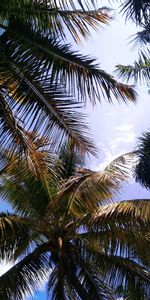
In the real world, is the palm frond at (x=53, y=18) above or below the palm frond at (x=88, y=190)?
above

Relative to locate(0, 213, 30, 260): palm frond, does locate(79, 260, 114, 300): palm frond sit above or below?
below

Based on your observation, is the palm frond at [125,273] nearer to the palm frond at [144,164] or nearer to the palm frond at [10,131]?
the palm frond at [10,131]

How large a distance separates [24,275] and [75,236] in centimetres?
146

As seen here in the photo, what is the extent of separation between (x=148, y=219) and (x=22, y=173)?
330 centimetres

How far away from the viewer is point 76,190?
1078 centimetres

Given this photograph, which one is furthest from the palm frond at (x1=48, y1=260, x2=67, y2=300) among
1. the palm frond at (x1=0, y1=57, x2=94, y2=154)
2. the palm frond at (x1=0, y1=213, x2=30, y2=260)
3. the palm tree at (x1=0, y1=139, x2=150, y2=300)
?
the palm frond at (x1=0, y1=57, x2=94, y2=154)

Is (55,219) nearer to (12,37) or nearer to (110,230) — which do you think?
(110,230)

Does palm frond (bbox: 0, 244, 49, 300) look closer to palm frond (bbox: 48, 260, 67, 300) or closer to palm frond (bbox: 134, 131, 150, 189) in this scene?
palm frond (bbox: 48, 260, 67, 300)

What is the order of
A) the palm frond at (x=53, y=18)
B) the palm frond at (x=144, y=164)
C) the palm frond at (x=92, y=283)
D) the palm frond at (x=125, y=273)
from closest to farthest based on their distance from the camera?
1. the palm frond at (x=53, y=18)
2. the palm frond at (x=125, y=273)
3. the palm frond at (x=92, y=283)
4. the palm frond at (x=144, y=164)

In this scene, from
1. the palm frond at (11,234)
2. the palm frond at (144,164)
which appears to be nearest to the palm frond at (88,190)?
the palm frond at (11,234)

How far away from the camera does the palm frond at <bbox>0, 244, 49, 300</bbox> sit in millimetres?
10422

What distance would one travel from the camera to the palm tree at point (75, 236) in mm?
10148

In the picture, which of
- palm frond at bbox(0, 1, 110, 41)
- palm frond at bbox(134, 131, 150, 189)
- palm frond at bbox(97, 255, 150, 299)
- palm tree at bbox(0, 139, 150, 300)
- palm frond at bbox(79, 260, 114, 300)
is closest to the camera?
palm frond at bbox(0, 1, 110, 41)

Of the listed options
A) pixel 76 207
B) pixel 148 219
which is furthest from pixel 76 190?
pixel 148 219
